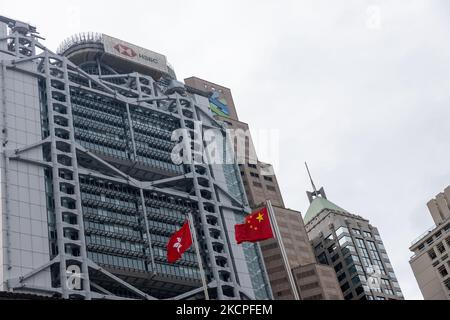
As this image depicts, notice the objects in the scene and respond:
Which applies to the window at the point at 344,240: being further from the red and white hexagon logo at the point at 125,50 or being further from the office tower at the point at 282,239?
the red and white hexagon logo at the point at 125,50

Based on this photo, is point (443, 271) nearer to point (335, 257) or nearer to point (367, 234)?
point (335, 257)

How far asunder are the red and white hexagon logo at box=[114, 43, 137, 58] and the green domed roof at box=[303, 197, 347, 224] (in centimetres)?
6504

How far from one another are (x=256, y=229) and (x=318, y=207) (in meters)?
142

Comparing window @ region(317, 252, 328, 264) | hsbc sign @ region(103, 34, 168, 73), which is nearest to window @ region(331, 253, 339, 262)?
window @ region(317, 252, 328, 264)

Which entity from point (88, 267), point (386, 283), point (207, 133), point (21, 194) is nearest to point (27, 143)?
point (21, 194)

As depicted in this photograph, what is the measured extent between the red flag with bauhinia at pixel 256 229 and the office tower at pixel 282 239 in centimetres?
9057

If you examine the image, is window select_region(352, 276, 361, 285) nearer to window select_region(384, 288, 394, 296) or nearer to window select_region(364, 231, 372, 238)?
window select_region(384, 288, 394, 296)

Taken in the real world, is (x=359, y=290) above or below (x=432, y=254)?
below

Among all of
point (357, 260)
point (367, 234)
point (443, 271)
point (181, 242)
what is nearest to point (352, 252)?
point (357, 260)

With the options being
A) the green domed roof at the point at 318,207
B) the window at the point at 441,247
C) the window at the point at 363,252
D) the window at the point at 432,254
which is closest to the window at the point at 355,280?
the window at the point at 363,252

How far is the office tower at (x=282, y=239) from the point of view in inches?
5699

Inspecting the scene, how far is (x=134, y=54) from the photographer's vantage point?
514 feet

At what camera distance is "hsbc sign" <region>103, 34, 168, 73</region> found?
152 metres
